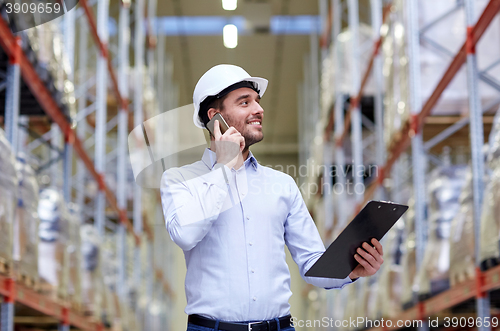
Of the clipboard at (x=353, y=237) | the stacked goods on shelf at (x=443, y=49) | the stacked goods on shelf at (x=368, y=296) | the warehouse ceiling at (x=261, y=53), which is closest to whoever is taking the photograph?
the clipboard at (x=353, y=237)

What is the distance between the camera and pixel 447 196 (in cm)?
584

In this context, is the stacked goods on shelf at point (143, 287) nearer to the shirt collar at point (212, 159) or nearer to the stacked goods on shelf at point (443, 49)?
the stacked goods on shelf at point (443, 49)

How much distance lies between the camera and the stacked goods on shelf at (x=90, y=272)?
23.8ft

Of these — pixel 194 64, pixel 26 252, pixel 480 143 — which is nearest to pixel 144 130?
pixel 26 252

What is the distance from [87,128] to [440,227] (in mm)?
9286

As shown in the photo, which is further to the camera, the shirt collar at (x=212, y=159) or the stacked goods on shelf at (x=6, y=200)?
the stacked goods on shelf at (x=6, y=200)

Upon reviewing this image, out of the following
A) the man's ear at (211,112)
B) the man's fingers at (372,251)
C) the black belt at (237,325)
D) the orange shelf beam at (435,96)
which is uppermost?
the orange shelf beam at (435,96)

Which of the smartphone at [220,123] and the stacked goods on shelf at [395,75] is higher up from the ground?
the stacked goods on shelf at [395,75]

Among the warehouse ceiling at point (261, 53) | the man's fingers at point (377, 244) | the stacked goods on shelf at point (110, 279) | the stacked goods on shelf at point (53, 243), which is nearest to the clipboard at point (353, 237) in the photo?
the man's fingers at point (377, 244)

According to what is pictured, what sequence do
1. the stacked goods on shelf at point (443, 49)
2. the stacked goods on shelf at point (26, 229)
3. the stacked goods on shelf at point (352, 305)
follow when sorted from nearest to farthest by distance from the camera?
the stacked goods on shelf at point (26, 229), the stacked goods on shelf at point (443, 49), the stacked goods on shelf at point (352, 305)

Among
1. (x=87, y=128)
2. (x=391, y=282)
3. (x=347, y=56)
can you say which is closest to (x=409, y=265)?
(x=391, y=282)

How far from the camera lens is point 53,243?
5.78 meters

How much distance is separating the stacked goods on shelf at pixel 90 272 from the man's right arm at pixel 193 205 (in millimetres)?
5269

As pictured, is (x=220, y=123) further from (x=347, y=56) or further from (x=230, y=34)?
(x=347, y=56)
